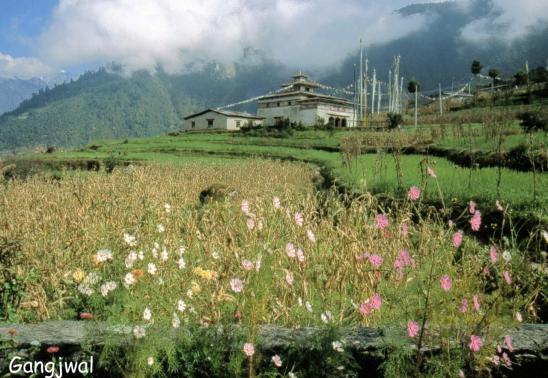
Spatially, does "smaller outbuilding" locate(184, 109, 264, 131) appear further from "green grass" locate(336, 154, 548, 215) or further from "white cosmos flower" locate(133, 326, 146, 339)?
"white cosmos flower" locate(133, 326, 146, 339)

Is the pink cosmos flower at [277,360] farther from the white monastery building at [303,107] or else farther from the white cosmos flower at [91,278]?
the white monastery building at [303,107]

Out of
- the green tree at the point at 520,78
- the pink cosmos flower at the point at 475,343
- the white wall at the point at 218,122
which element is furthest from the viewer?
the white wall at the point at 218,122

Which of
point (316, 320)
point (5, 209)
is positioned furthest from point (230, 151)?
point (316, 320)

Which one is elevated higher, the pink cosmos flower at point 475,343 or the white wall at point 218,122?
the white wall at point 218,122

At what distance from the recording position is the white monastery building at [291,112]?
54656mm

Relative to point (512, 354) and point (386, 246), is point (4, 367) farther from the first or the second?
point (386, 246)

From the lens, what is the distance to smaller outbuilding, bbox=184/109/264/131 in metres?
58.7

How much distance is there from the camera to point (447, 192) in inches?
339

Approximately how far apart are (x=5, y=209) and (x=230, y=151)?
23431 mm

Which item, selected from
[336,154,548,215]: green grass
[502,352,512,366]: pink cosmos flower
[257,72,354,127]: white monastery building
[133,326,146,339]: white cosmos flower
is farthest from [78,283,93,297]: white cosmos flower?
[257,72,354,127]: white monastery building

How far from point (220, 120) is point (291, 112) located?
839 cm

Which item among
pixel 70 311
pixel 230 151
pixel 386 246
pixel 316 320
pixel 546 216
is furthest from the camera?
pixel 230 151

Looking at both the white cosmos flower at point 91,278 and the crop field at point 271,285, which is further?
the white cosmos flower at point 91,278

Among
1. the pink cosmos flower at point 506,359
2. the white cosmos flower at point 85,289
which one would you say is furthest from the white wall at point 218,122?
the pink cosmos flower at point 506,359
